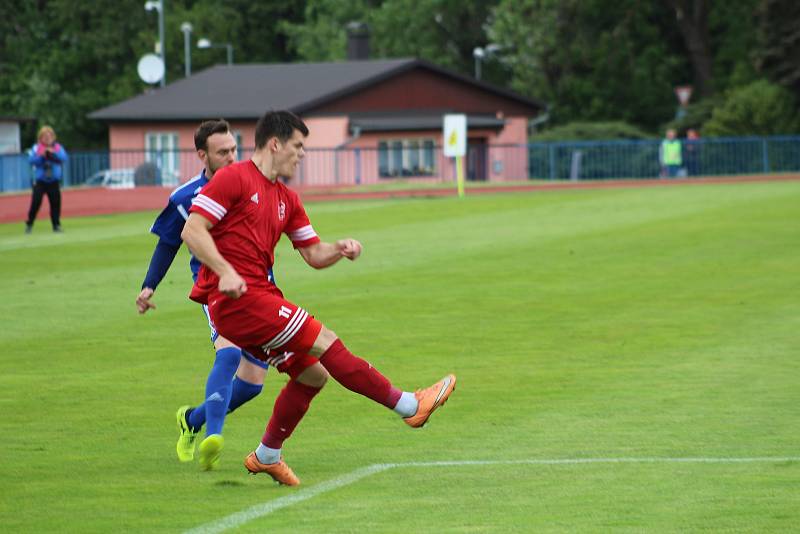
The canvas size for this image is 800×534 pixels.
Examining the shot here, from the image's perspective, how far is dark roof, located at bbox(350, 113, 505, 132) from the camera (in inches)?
2445

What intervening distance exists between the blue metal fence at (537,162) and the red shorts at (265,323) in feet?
145

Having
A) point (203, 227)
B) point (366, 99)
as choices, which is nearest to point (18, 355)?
point (203, 227)

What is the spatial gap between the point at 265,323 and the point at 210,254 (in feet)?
1.38

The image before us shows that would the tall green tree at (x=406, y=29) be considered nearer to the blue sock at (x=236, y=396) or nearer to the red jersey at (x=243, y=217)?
the blue sock at (x=236, y=396)

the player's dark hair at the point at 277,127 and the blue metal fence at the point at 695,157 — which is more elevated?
the blue metal fence at the point at 695,157

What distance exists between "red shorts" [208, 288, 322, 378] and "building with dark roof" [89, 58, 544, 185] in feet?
164

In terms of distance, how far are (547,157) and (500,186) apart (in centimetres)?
1052

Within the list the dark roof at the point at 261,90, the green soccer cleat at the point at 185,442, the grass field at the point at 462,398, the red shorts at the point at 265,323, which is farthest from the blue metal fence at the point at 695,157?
the red shorts at the point at 265,323

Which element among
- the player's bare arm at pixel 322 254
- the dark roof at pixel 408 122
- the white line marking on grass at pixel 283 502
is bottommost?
the white line marking on grass at pixel 283 502

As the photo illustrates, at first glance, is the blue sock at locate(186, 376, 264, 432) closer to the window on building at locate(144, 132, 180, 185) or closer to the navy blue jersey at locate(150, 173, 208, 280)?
the navy blue jersey at locate(150, 173, 208, 280)

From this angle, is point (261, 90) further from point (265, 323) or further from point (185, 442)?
point (265, 323)

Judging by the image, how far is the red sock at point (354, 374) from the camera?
307 inches

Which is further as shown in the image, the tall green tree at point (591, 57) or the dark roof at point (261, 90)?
the tall green tree at point (591, 57)

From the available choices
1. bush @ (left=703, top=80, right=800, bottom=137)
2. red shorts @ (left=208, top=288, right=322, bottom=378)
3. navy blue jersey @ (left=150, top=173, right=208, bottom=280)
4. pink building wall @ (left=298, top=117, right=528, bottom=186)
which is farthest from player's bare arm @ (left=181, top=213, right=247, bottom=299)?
bush @ (left=703, top=80, right=800, bottom=137)
